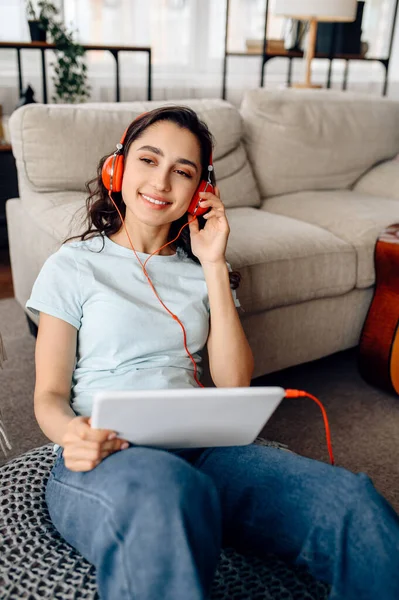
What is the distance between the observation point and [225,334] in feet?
3.96

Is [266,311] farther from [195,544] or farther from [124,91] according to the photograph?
[124,91]

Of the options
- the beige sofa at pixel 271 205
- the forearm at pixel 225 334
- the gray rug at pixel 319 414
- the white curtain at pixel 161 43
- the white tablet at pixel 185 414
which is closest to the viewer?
the white tablet at pixel 185 414

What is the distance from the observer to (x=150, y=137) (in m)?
1.16

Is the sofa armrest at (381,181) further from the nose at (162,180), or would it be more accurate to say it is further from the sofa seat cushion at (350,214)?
the nose at (162,180)

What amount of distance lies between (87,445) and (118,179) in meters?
0.54

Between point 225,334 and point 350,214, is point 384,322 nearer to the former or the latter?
point 350,214

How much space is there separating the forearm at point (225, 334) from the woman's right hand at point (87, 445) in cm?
35

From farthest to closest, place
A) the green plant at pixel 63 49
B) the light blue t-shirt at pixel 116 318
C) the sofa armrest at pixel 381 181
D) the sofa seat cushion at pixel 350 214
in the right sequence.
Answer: the green plant at pixel 63 49, the sofa armrest at pixel 381 181, the sofa seat cushion at pixel 350 214, the light blue t-shirt at pixel 116 318

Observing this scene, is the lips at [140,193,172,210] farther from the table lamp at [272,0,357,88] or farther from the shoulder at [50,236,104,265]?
the table lamp at [272,0,357,88]

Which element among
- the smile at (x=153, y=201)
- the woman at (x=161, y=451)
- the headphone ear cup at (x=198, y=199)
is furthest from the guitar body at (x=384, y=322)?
the smile at (x=153, y=201)

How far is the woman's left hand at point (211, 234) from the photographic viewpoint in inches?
48.1

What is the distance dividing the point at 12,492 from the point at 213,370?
1.43 feet

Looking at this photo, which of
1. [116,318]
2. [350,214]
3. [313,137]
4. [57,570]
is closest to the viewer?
[57,570]

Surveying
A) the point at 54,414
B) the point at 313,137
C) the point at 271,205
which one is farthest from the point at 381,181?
the point at 54,414
